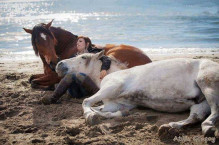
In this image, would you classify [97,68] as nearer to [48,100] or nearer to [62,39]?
[48,100]

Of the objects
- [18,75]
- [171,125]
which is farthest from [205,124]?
[18,75]

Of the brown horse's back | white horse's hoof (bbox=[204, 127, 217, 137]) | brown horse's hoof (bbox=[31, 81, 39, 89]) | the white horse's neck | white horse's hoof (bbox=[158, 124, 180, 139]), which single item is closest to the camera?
white horse's hoof (bbox=[204, 127, 217, 137])

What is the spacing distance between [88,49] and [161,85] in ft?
7.31

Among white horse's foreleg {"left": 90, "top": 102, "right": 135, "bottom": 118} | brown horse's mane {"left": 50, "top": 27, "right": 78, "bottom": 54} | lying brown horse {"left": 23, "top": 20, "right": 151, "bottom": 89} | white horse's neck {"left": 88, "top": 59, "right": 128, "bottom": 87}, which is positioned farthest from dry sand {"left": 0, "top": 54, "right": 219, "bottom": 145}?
brown horse's mane {"left": 50, "top": 27, "right": 78, "bottom": 54}

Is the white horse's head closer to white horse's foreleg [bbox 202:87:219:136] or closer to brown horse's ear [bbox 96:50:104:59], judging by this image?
brown horse's ear [bbox 96:50:104:59]

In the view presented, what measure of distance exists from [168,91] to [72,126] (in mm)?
1247

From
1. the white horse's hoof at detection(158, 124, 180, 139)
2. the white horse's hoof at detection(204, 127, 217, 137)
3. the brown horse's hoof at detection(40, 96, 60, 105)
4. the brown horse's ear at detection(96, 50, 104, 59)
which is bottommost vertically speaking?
the brown horse's hoof at detection(40, 96, 60, 105)

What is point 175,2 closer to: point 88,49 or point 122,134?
point 88,49

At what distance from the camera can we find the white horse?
11.6 ft

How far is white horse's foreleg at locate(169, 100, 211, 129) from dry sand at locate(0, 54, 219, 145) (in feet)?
0.24

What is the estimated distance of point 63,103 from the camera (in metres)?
4.98

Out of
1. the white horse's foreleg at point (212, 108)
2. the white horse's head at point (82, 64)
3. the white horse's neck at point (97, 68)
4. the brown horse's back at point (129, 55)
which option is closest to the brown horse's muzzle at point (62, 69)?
the white horse's head at point (82, 64)

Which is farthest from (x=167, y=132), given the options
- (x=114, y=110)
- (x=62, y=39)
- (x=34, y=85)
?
(x=62, y=39)

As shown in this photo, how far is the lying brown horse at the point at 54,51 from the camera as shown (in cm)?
546
